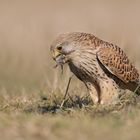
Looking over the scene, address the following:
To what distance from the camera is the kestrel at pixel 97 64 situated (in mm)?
8477

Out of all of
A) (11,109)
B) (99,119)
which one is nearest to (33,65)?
(11,109)

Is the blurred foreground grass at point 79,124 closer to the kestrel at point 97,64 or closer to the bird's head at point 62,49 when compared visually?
the kestrel at point 97,64

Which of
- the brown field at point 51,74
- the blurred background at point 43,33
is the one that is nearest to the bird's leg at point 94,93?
the brown field at point 51,74

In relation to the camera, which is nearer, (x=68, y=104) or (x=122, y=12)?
(x=68, y=104)

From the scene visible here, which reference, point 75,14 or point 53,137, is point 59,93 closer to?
point 53,137

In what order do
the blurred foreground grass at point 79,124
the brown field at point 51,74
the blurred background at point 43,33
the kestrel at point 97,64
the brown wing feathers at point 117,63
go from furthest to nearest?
the blurred background at point 43,33
the brown wing feathers at point 117,63
the kestrel at point 97,64
the brown field at point 51,74
the blurred foreground grass at point 79,124

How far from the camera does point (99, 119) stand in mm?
7211

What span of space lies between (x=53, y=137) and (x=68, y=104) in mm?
2797

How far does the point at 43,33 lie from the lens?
16.0 metres

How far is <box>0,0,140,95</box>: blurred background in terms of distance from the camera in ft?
42.9

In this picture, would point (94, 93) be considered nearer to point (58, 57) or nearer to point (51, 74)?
point (58, 57)

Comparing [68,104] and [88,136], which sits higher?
[88,136]

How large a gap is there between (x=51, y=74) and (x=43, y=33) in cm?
351

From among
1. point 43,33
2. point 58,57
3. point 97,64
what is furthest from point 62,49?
point 43,33
